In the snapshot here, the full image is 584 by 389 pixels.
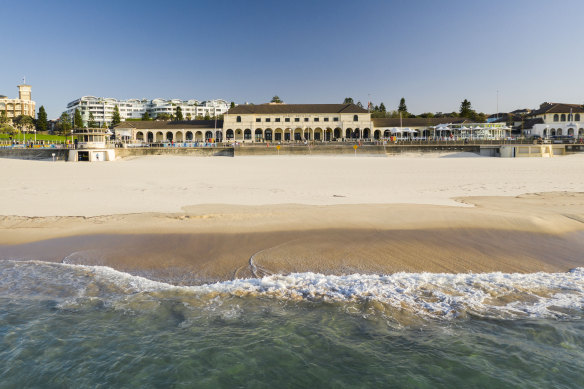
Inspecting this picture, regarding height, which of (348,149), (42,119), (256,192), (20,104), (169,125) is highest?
(20,104)

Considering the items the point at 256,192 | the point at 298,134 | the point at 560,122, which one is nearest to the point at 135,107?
the point at 298,134

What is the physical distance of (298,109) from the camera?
60.2 metres

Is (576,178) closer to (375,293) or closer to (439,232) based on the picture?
(439,232)

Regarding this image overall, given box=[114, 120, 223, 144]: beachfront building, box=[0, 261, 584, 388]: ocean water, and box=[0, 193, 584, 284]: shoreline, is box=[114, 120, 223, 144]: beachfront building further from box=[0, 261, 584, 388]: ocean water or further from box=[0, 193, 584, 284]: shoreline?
box=[0, 261, 584, 388]: ocean water

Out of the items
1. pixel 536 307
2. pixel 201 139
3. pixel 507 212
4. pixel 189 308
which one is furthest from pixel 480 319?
pixel 201 139

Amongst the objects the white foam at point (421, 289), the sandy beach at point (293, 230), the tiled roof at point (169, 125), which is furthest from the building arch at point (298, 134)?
the white foam at point (421, 289)

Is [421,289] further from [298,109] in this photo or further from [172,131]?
[172,131]

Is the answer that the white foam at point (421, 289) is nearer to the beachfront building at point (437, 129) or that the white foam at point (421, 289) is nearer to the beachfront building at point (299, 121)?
the beachfront building at point (437, 129)

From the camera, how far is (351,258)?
7027mm

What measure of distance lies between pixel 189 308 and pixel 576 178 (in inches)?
825

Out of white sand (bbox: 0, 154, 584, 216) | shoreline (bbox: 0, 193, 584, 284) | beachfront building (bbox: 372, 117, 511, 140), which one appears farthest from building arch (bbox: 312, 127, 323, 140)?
shoreline (bbox: 0, 193, 584, 284)

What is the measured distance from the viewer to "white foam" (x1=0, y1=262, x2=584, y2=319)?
4980 mm

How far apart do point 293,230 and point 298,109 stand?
5343 centimetres

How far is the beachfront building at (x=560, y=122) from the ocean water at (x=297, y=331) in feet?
→ 220
